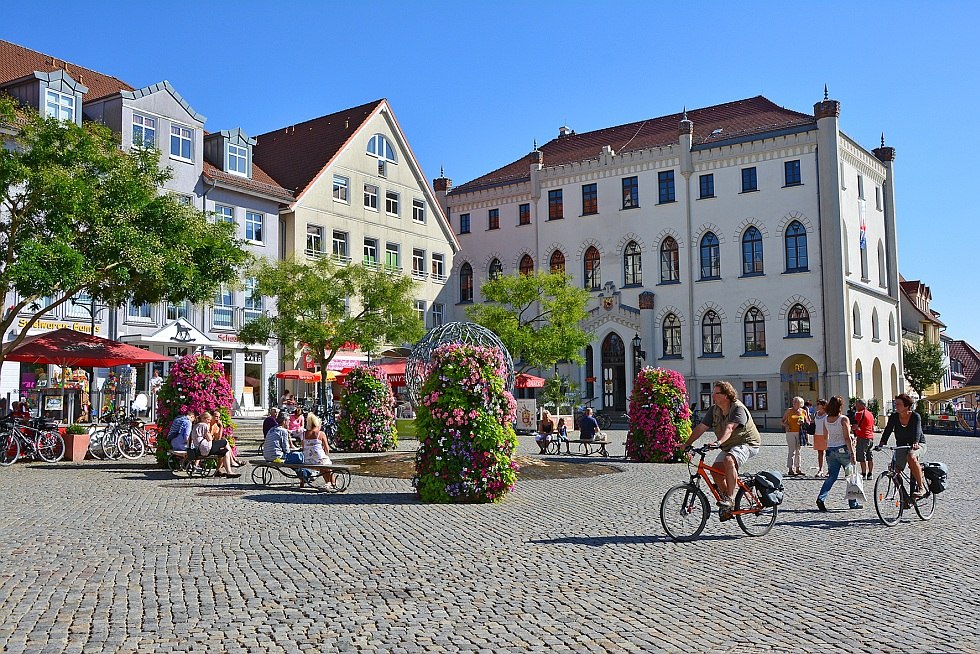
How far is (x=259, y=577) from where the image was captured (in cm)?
864

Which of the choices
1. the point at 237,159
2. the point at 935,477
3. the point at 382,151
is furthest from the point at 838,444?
the point at 382,151

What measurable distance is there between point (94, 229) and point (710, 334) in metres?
36.0

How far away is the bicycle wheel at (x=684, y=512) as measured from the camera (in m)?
11.0

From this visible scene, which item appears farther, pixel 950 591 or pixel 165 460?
pixel 165 460

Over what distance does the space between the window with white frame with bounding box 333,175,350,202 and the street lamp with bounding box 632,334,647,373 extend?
1745cm

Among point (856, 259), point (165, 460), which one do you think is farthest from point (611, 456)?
point (856, 259)

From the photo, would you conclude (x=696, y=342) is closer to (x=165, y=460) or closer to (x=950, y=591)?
(x=165, y=460)

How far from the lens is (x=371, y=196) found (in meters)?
47.2

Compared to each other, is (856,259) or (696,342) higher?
(856,259)

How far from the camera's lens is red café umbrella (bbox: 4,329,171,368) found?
2170 cm

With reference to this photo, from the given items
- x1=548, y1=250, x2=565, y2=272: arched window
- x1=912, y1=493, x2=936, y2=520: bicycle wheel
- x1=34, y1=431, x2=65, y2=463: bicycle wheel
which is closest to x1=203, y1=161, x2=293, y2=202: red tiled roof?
x1=548, y1=250, x2=565, y2=272: arched window

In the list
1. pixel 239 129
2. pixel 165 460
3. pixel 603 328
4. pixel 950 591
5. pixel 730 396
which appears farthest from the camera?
pixel 603 328

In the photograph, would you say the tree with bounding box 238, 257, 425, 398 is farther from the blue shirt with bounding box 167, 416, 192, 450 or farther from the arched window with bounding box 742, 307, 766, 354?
the arched window with bounding box 742, 307, 766, 354

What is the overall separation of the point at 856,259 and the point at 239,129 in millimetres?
31194
